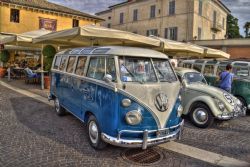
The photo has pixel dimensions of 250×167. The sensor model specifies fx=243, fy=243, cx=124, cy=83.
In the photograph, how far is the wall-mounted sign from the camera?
25766mm

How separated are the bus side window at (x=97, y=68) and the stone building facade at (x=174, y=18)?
85.1ft

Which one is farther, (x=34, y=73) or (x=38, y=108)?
(x=34, y=73)

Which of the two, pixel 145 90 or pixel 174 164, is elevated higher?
pixel 145 90

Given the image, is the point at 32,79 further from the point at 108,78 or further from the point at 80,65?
the point at 108,78

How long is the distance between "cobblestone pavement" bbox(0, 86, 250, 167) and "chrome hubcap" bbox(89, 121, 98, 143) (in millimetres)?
206

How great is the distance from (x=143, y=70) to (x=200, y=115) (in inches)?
119

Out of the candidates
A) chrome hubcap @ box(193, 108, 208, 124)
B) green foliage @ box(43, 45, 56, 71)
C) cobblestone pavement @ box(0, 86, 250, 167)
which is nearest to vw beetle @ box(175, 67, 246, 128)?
chrome hubcap @ box(193, 108, 208, 124)

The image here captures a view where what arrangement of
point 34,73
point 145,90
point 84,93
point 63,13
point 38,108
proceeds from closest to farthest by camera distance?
point 145,90, point 84,93, point 38,108, point 34,73, point 63,13

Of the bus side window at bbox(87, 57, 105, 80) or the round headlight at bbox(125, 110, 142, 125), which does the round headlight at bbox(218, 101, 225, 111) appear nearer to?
the round headlight at bbox(125, 110, 142, 125)

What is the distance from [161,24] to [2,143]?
2925 centimetres

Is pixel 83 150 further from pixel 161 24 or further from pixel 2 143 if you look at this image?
pixel 161 24

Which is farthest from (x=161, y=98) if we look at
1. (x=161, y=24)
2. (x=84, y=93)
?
(x=161, y=24)

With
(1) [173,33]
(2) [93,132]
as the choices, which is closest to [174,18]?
(1) [173,33]

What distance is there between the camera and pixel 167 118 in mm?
4793
